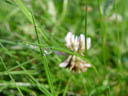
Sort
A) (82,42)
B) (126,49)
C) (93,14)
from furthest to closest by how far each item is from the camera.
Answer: (93,14) < (126,49) < (82,42)

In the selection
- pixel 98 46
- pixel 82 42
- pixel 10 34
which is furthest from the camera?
pixel 98 46

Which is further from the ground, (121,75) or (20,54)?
(20,54)

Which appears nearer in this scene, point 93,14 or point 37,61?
→ point 37,61

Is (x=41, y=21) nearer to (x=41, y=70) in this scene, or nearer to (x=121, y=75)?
(x=41, y=70)

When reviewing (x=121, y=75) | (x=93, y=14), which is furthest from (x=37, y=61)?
(x=93, y=14)

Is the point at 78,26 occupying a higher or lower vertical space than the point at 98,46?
higher

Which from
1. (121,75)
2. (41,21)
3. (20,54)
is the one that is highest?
(41,21)

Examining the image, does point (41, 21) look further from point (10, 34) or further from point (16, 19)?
point (10, 34)

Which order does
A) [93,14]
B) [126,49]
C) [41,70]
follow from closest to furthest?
1. [41,70]
2. [126,49]
3. [93,14]

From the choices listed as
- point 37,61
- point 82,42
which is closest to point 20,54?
point 37,61
